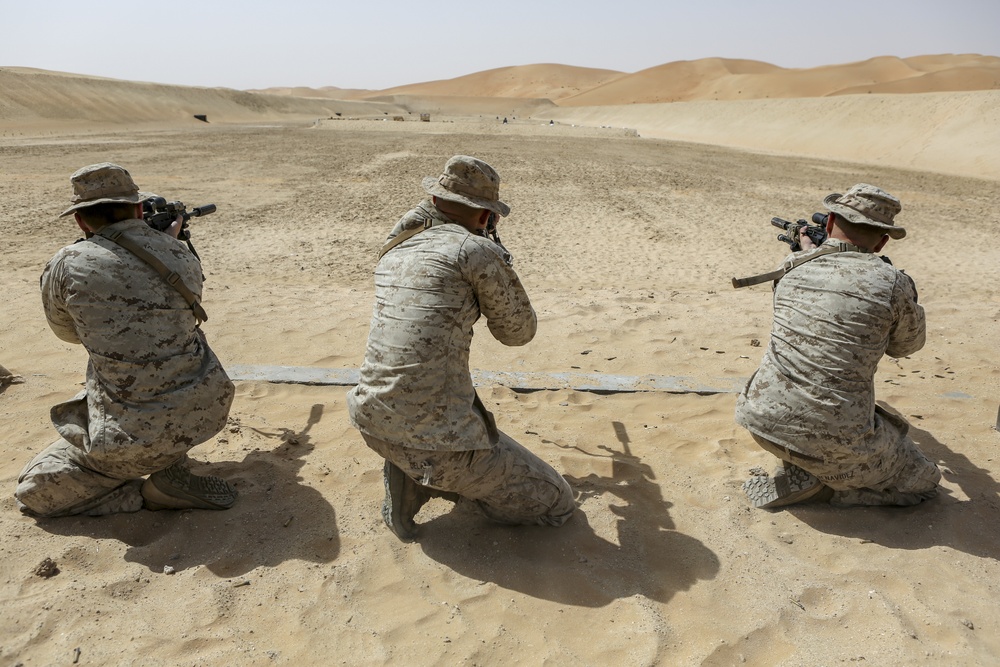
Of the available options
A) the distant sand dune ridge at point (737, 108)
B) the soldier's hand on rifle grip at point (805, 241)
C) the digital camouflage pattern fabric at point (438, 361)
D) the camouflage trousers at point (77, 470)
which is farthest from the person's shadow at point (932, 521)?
the distant sand dune ridge at point (737, 108)

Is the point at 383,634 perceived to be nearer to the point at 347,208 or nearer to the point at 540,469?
the point at 540,469

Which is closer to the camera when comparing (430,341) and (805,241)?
(430,341)

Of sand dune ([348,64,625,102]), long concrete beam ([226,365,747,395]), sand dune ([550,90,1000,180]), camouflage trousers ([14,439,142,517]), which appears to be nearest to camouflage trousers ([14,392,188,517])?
camouflage trousers ([14,439,142,517])

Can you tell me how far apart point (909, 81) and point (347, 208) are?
58.9 meters

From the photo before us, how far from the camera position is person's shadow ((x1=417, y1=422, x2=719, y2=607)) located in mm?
2828

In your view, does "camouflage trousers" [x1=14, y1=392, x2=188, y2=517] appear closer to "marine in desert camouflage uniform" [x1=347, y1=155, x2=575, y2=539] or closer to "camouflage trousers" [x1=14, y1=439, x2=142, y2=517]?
"camouflage trousers" [x1=14, y1=439, x2=142, y2=517]

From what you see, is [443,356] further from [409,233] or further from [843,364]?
[843,364]

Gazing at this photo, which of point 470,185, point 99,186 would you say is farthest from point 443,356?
point 99,186

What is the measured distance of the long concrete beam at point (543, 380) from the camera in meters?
4.65

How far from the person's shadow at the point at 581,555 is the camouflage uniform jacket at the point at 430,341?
1.92 feet

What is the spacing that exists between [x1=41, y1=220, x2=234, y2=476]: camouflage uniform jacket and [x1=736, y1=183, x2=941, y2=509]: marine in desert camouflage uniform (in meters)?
2.64

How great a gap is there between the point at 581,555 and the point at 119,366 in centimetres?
215

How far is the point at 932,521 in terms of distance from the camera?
10.9ft

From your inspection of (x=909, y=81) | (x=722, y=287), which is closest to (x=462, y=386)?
(x=722, y=287)
